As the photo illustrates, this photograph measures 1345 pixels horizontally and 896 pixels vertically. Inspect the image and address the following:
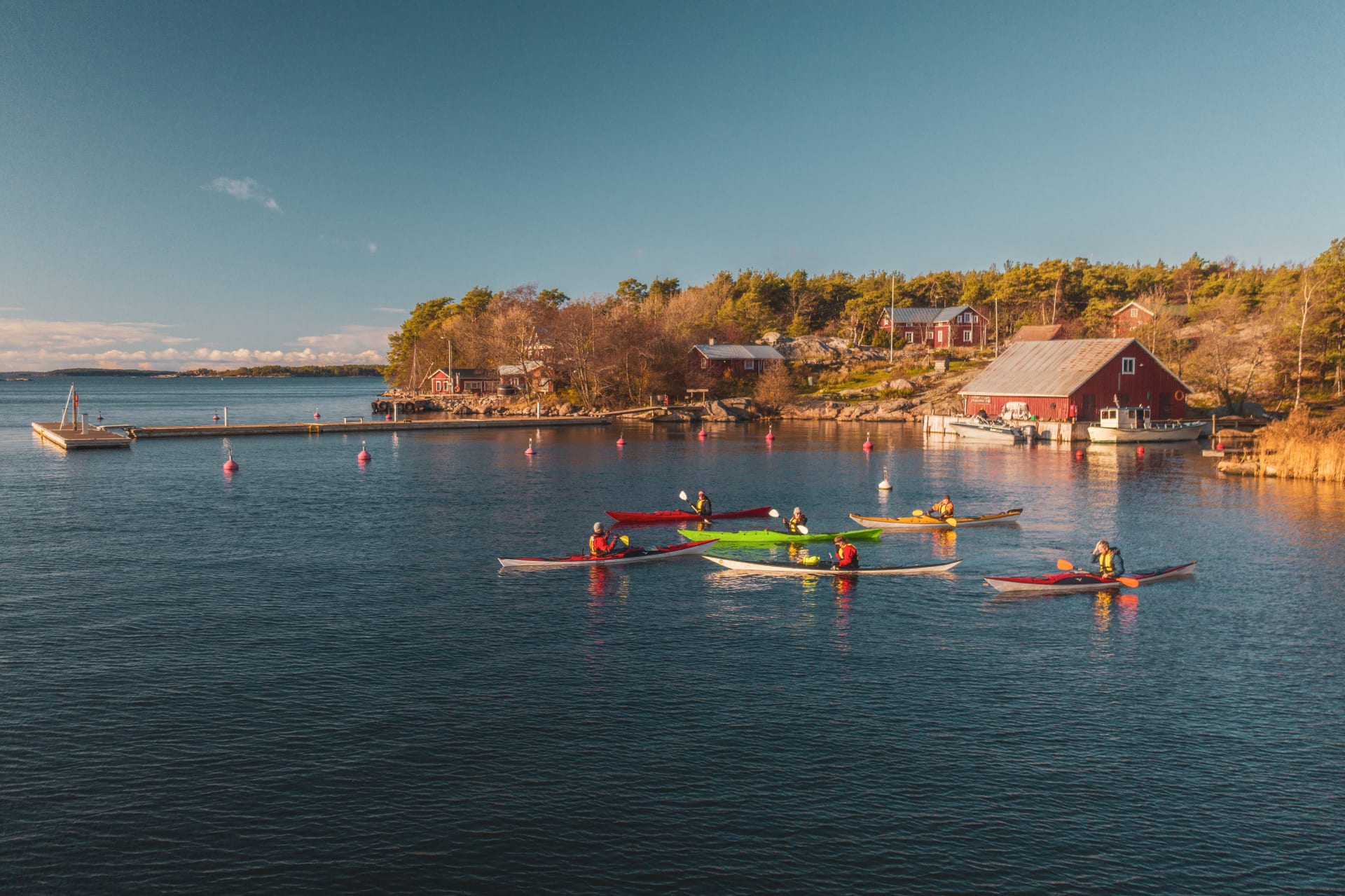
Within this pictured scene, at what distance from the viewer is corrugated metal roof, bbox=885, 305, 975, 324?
15888cm

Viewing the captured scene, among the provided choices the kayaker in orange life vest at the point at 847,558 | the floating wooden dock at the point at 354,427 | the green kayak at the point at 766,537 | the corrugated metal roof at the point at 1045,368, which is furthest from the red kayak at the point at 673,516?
the floating wooden dock at the point at 354,427

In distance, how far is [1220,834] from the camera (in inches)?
674

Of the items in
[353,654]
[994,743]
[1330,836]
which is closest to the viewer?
[1330,836]

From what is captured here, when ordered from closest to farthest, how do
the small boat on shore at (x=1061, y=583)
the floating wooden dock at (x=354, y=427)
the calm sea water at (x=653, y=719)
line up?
the calm sea water at (x=653, y=719), the small boat on shore at (x=1061, y=583), the floating wooden dock at (x=354, y=427)

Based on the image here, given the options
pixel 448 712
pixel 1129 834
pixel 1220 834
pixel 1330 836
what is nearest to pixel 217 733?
pixel 448 712

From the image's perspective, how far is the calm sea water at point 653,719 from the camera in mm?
16344

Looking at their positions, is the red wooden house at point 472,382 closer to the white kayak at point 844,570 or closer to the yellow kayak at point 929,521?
the yellow kayak at point 929,521

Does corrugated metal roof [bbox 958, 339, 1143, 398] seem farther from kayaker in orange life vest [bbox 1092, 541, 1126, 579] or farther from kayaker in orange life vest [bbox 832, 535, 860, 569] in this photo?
kayaker in orange life vest [bbox 832, 535, 860, 569]

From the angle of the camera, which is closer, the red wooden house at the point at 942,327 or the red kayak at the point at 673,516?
the red kayak at the point at 673,516

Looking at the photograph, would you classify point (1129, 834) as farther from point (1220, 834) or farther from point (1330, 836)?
point (1330, 836)

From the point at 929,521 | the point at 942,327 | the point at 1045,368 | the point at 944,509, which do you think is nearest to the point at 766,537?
the point at 929,521

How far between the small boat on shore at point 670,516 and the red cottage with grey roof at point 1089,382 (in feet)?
192

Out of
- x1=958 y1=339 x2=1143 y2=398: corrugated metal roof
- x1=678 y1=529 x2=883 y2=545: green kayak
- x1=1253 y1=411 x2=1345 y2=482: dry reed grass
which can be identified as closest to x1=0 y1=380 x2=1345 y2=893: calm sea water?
x1=678 y1=529 x2=883 y2=545: green kayak

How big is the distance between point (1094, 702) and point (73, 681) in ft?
90.8
